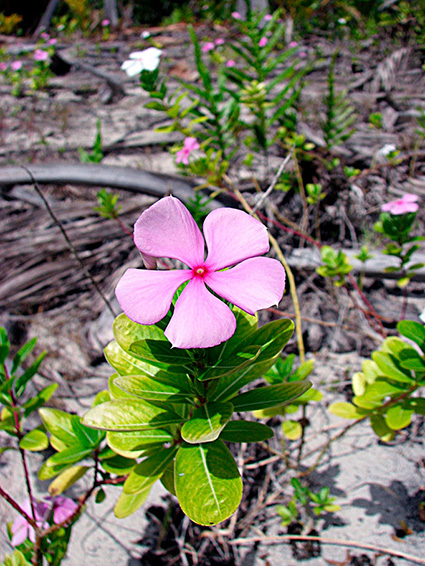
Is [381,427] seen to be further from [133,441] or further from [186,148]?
[186,148]

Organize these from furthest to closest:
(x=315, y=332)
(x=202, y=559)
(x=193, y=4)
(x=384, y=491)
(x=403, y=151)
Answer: (x=193, y=4) → (x=403, y=151) → (x=315, y=332) → (x=384, y=491) → (x=202, y=559)

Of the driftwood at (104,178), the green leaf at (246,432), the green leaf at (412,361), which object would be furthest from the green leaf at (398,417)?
the driftwood at (104,178)

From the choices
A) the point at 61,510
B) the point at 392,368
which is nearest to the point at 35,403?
the point at 61,510

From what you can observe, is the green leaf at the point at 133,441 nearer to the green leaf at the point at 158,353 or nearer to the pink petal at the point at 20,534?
the green leaf at the point at 158,353

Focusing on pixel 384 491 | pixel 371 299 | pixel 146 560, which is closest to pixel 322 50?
pixel 371 299

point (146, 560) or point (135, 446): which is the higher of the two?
point (135, 446)

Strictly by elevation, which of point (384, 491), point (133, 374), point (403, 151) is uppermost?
point (133, 374)

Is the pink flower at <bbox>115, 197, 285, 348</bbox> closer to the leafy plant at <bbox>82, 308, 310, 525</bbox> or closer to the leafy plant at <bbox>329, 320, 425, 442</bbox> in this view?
the leafy plant at <bbox>82, 308, 310, 525</bbox>

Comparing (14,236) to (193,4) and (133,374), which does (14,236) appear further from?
(193,4)
